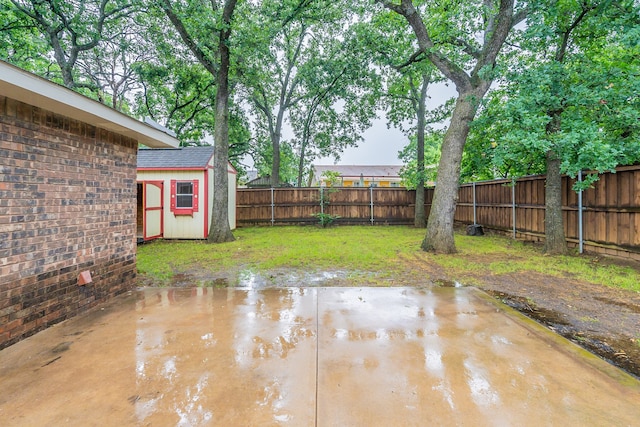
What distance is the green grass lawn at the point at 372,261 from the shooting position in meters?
5.01

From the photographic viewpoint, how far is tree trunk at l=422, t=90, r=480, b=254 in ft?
23.2

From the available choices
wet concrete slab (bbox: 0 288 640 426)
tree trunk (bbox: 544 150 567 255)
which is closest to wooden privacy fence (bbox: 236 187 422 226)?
tree trunk (bbox: 544 150 567 255)

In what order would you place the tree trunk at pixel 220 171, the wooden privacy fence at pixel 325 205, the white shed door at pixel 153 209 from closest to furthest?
the white shed door at pixel 153 209, the tree trunk at pixel 220 171, the wooden privacy fence at pixel 325 205

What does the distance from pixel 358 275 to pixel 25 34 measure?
1386cm

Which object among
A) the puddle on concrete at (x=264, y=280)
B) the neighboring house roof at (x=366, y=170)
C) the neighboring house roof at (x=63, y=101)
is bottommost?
the puddle on concrete at (x=264, y=280)

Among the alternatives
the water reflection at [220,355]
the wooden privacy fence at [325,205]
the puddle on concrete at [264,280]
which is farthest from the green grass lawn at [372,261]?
the wooden privacy fence at [325,205]

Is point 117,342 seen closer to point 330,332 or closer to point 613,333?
point 330,332

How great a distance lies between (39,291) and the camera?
2822mm

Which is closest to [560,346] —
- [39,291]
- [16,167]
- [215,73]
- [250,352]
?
[250,352]

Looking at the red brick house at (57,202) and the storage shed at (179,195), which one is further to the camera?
the storage shed at (179,195)

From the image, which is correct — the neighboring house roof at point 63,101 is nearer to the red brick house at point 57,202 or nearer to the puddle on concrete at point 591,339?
the red brick house at point 57,202

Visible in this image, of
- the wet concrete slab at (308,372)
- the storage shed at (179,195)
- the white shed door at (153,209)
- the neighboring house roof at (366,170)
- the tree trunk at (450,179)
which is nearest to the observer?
the wet concrete slab at (308,372)

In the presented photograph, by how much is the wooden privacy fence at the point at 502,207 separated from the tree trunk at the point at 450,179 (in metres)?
2.56

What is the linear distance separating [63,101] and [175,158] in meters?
7.48
